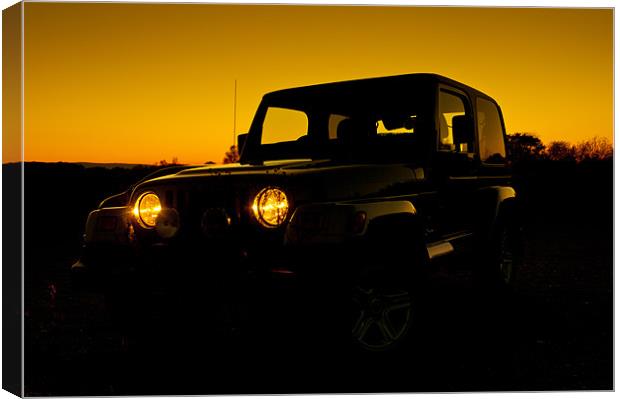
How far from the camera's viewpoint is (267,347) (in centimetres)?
484

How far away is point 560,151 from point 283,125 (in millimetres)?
2109

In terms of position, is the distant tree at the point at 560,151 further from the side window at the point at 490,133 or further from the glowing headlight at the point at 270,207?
the glowing headlight at the point at 270,207

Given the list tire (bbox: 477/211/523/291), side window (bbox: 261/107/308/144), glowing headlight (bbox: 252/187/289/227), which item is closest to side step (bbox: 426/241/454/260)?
tire (bbox: 477/211/523/291)

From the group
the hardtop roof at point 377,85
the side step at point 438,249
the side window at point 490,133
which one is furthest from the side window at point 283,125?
the side window at point 490,133

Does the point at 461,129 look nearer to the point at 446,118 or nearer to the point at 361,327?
the point at 446,118

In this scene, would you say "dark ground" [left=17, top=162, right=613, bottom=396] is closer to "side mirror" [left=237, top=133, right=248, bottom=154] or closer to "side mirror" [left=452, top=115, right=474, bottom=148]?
"side mirror" [left=237, top=133, right=248, bottom=154]

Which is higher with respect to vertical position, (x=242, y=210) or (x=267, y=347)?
(x=242, y=210)

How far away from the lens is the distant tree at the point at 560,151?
5646 millimetres

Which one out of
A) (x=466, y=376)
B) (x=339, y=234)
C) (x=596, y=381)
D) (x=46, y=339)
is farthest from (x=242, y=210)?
(x=596, y=381)

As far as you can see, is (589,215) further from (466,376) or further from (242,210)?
(242,210)

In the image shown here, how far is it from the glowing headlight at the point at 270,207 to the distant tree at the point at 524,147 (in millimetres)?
2682

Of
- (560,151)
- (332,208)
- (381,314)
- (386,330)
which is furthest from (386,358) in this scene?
(560,151)

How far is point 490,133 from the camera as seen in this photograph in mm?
6137

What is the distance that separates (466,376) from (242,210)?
5.25ft
